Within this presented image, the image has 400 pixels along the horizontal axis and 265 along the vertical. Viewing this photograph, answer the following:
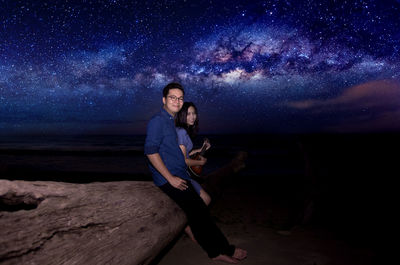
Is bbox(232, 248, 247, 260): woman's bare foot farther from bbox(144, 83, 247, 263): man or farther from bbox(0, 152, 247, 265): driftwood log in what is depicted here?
bbox(0, 152, 247, 265): driftwood log

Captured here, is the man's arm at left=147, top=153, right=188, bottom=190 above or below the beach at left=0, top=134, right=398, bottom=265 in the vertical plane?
above

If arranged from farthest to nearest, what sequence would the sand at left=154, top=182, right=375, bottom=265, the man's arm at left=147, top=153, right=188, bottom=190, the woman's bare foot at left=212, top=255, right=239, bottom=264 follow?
the sand at left=154, top=182, right=375, bottom=265, the woman's bare foot at left=212, top=255, right=239, bottom=264, the man's arm at left=147, top=153, right=188, bottom=190

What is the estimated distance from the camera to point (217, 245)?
2.72m

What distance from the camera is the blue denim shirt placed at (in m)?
2.37

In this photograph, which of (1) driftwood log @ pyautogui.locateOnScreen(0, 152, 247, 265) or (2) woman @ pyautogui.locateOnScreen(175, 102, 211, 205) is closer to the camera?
(1) driftwood log @ pyautogui.locateOnScreen(0, 152, 247, 265)

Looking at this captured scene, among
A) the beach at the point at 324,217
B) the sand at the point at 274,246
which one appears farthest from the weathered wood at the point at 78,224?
the beach at the point at 324,217

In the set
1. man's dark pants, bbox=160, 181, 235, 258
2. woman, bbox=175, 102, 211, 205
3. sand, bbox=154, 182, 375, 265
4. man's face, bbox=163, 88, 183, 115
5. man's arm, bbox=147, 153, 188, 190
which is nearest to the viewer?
man's arm, bbox=147, 153, 188, 190

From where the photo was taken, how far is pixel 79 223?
1.49 meters

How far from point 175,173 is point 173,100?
3.21 feet

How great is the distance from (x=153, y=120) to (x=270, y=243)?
9.64 ft

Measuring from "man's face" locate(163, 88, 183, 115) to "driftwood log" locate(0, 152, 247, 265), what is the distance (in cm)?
111

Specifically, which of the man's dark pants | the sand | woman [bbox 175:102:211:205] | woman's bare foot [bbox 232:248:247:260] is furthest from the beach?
woman [bbox 175:102:211:205]

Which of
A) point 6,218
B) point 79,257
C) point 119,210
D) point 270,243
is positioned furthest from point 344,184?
point 6,218

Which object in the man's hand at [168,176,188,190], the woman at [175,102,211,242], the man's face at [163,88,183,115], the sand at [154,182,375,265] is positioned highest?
the man's face at [163,88,183,115]
